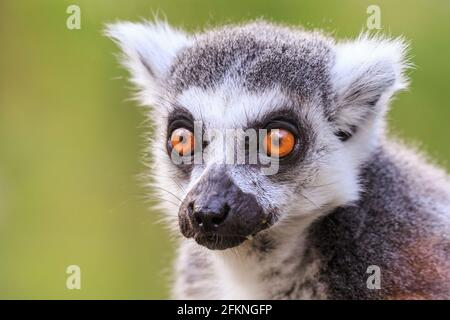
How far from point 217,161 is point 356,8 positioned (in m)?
3.00

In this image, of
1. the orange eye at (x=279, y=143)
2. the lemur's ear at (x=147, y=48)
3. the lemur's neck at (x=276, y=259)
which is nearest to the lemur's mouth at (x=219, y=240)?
the lemur's neck at (x=276, y=259)

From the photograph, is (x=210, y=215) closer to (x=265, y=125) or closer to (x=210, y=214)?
(x=210, y=214)

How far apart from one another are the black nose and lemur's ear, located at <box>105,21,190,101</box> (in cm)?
127

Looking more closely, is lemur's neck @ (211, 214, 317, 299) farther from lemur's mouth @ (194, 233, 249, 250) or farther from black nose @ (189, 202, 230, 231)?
black nose @ (189, 202, 230, 231)

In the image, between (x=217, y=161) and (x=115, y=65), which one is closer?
(x=217, y=161)

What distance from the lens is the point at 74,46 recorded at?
22.5 ft

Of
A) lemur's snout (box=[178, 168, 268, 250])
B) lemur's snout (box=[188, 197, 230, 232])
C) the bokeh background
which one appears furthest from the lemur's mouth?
the bokeh background

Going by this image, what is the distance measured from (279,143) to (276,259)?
2.03 ft

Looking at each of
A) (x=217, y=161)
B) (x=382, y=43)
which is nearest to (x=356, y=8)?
(x=382, y=43)

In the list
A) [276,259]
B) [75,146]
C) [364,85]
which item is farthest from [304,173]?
[75,146]

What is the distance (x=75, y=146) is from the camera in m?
6.96

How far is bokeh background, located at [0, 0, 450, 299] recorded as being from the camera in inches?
252
